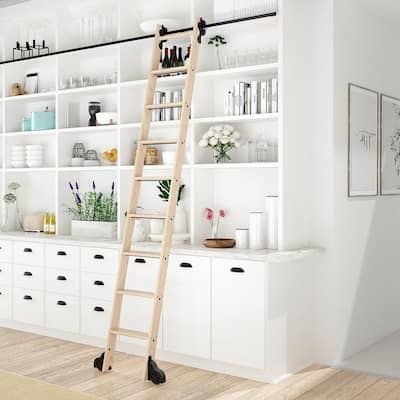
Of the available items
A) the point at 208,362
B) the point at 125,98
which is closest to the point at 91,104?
the point at 125,98

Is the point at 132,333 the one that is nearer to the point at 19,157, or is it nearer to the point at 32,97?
the point at 19,157

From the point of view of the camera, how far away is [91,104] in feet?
19.2

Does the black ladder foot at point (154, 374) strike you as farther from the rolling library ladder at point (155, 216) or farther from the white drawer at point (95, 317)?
the white drawer at point (95, 317)

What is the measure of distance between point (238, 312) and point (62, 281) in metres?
1.77

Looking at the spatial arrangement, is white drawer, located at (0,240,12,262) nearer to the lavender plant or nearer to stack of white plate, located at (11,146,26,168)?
the lavender plant

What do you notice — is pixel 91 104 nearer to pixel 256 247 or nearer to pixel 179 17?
pixel 179 17

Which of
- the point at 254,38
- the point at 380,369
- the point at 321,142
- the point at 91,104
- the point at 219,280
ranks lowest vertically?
the point at 380,369

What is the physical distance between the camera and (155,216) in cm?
457

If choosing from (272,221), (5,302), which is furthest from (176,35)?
(5,302)

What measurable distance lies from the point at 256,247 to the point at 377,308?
5.06 feet

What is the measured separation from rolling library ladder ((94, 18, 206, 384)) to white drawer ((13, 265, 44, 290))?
106 cm

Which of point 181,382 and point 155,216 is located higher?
point 155,216

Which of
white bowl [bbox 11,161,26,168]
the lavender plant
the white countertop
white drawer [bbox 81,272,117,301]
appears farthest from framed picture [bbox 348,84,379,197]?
white bowl [bbox 11,161,26,168]

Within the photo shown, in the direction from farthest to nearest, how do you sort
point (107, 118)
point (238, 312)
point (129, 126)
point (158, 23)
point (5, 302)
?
point (5, 302) → point (107, 118) → point (129, 126) → point (158, 23) → point (238, 312)
